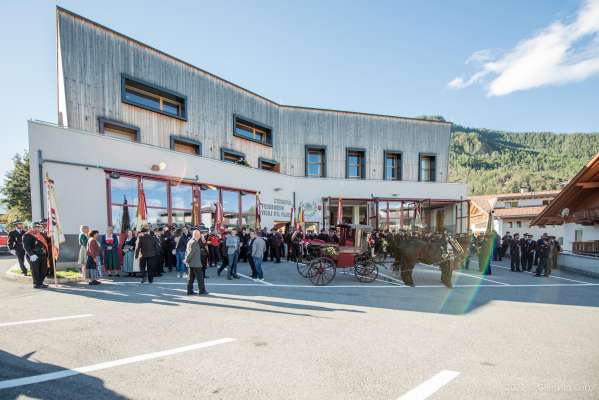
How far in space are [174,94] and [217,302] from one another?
1418 centimetres

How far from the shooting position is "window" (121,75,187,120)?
1636 centimetres

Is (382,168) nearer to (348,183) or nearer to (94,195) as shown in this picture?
(348,183)

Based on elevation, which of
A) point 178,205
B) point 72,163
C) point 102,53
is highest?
point 102,53

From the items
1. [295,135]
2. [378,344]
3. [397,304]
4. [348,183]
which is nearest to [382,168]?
[348,183]

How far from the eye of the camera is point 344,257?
1082 centimetres

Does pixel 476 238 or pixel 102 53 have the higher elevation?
pixel 102 53

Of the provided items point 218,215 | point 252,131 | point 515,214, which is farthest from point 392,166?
point 515,214

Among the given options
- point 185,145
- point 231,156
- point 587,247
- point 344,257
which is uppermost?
point 185,145

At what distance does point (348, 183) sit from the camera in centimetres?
2405

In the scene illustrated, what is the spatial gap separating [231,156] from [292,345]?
17.3 m

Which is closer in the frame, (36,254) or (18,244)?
(36,254)

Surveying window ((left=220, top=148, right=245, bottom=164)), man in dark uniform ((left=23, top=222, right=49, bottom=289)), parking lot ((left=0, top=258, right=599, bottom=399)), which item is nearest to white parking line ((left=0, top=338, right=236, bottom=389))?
parking lot ((left=0, top=258, right=599, bottom=399))

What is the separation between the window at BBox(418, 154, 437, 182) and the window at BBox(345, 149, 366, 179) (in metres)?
5.23

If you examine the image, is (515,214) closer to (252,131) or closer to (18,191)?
(252,131)
